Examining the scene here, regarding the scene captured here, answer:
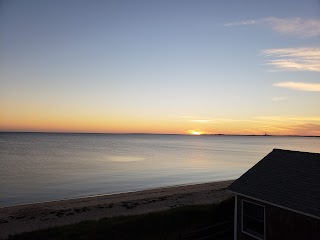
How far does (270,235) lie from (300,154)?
4171 mm

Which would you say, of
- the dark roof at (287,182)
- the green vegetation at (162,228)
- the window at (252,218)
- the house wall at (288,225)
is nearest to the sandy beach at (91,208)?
the green vegetation at (162,228)

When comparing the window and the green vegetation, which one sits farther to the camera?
the green vegetation

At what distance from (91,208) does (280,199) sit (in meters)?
19.4

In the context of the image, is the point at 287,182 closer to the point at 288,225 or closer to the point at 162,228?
the point at 288,225

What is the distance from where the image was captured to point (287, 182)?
12.6 metres

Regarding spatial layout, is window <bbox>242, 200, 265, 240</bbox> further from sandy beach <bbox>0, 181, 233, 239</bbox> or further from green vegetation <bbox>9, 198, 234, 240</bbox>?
sandy beach <bbox>0, 181, 233, 239</bbox>

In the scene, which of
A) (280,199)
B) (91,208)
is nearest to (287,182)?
(280,199)

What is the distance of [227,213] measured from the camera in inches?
684

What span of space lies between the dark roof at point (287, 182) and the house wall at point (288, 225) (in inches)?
13.9

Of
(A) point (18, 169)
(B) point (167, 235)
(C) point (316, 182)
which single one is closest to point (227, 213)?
(B) point (167, 235)

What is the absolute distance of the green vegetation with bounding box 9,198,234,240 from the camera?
15586mm

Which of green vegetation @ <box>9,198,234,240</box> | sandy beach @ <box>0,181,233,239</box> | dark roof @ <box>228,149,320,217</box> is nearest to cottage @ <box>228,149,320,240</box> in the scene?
dark roof @ <box>228,149,320,217</box>

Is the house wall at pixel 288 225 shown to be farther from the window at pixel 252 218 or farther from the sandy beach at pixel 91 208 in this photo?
the sandy beach at pixel 91 208

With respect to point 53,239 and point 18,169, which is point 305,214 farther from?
point 18,169
